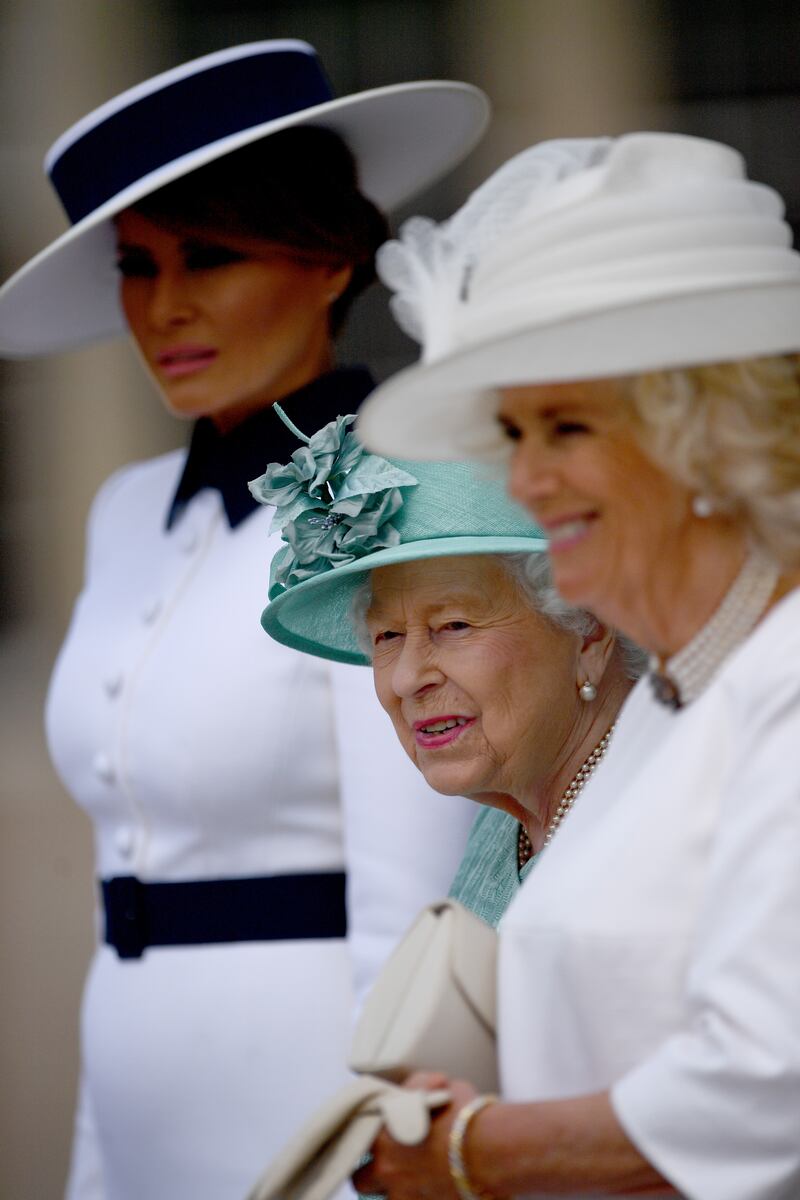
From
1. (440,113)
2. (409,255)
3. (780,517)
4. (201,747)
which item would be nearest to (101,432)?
(440,113)

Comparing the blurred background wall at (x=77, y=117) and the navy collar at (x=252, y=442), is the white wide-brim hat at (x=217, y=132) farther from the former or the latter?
the blurred background wall at (x=77, y=117)

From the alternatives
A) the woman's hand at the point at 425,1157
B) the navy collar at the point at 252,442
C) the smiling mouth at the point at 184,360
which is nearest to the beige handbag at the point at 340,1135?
the woman's hand at the point at 425,1157

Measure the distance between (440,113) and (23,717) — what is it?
2.52 meters

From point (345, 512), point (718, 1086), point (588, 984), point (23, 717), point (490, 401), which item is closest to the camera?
point (718, 1086)

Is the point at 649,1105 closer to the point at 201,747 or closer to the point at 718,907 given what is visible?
the point at 718,907

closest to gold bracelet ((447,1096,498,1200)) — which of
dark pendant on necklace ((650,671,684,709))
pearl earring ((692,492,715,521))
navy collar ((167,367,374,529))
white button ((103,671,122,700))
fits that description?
dark pendant on necklace ((650,671,684,709))

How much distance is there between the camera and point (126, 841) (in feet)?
9.18

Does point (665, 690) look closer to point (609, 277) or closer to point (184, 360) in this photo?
point (609, 277)

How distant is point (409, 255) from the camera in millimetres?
1683

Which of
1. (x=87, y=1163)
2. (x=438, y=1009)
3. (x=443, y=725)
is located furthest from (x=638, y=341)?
(x=87, y=1163)

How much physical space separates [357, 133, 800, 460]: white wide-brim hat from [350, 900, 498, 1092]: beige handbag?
485 mm

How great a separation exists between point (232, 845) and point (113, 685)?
339 mm

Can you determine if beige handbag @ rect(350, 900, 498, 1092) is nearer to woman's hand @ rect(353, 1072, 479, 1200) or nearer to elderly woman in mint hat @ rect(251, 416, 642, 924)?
woman's hand @ rect(353, 1072, 479, 1200)

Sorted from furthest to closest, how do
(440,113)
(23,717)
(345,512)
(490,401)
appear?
(23,717), (440,113), (345,512), (490,401)
